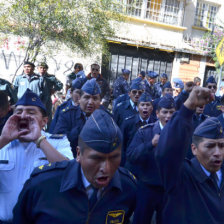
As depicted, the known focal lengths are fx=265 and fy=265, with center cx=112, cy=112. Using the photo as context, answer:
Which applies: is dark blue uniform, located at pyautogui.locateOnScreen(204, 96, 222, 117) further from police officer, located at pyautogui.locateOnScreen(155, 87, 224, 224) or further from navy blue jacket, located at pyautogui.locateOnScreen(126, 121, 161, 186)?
police officer, located at pyautogui.locateOnScreen(155, 87, 224, 224)

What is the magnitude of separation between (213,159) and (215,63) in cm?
1402

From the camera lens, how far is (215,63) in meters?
14.9

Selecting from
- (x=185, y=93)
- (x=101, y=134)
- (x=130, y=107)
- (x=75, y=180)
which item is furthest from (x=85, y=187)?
(x=130, y=107)

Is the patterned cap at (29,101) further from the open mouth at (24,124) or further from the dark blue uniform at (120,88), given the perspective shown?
the dark blue uniform at (120,88)

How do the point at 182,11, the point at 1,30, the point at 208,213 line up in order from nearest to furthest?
the point at 208,213 < the point at 1,30 < the point at 182,11

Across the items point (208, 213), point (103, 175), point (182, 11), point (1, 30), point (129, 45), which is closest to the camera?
point (103, 175)

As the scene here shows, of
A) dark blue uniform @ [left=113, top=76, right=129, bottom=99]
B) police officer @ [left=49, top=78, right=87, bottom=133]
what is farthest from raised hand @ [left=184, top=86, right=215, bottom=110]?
dark blue uniform @ [left=113, top=76, right=129, bottom=99]

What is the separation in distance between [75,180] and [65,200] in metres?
A: 0.13

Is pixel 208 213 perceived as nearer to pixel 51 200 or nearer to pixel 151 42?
pixel 51 200

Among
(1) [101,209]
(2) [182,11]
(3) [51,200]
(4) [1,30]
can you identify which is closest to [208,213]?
(1) [101,209]

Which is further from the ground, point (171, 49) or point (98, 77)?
point (171, 49)

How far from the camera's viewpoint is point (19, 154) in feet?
7.04

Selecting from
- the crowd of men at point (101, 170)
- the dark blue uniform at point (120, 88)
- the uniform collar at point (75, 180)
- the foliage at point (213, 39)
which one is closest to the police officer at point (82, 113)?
the crowd of men at point (101, 170)

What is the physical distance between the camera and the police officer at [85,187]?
154cm
